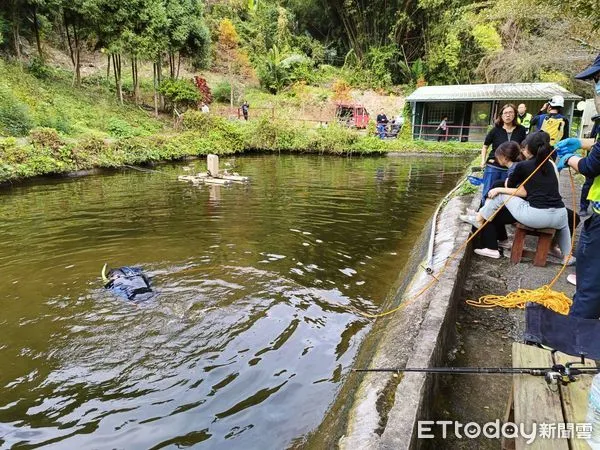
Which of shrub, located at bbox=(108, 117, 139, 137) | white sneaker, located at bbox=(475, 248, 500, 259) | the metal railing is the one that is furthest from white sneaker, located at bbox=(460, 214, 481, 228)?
the metal railing

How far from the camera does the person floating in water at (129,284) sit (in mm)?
5418

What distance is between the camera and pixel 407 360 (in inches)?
124

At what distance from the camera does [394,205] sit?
11703mm

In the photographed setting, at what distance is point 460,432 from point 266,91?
122ft

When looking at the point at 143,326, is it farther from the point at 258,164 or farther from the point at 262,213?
the point at 258,164

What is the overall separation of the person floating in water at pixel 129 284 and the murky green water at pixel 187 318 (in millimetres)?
133

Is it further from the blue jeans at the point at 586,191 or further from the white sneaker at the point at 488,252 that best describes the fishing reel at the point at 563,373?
the white sneaker at the point at 488,252

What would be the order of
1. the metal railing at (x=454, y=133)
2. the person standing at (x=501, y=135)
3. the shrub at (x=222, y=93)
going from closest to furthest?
the person standing at (x=501, y=135), the metal railing at (x=454, y=133), the shrub at (x=222, y=93)

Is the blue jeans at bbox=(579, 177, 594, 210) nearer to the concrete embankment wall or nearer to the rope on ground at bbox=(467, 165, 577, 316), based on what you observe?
the rope on ground at bbox=(467, 165, 577, 316)

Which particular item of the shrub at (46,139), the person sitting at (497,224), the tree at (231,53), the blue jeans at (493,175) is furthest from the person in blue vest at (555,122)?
the tree at (231,53)

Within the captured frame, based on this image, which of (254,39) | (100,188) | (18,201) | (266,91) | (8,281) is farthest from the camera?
(254,39)

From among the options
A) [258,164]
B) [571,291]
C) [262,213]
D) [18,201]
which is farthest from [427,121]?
[571,291]

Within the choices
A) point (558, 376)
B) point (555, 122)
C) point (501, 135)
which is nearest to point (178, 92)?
point (501, 135)

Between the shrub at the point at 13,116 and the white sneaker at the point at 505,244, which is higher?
the shrub at the point at 13,116
